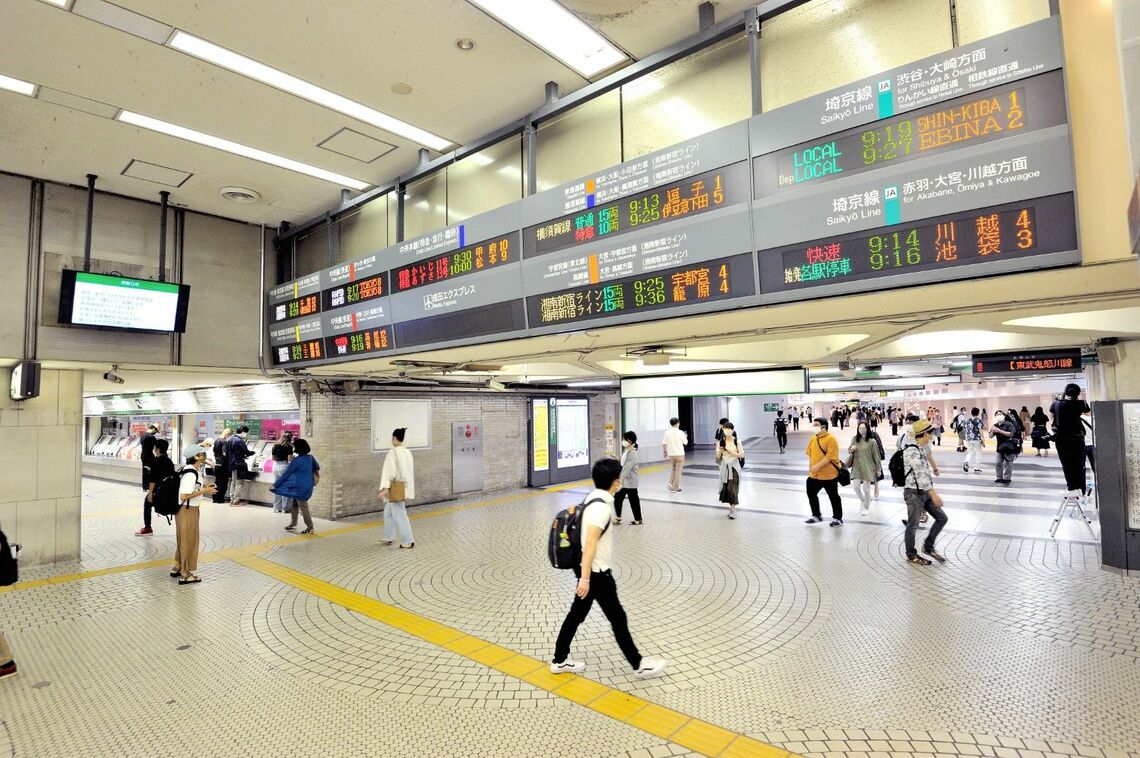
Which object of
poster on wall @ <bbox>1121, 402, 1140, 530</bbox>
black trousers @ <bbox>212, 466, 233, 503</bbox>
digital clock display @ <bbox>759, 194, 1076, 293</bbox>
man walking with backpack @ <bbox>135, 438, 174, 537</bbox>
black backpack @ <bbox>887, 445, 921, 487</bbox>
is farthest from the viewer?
black trousers @ <bbox>212, 466, 233, 503</bbox>

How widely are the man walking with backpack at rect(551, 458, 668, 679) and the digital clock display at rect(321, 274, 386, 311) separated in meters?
3.98

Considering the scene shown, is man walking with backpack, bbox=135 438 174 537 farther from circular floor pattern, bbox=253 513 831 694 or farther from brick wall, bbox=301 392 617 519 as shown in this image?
brick wall, bbox=301 392 617 519

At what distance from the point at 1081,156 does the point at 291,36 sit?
5.42 meters

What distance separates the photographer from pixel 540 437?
47.8 ft

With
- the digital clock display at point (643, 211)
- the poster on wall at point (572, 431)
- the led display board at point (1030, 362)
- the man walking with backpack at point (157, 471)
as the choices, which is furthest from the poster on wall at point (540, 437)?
the digital clock display at point (643, 211)

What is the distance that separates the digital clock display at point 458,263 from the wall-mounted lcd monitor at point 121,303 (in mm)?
3394

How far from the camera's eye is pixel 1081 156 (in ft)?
9.08

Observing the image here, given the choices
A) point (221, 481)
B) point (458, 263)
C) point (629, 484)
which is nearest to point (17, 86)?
point (458, 263)

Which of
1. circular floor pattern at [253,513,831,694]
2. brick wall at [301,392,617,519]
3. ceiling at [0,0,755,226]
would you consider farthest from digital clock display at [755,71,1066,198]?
brick wall at [301,392,617,519]

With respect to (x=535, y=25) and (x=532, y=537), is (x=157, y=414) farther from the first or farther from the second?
(x=535, y=25)

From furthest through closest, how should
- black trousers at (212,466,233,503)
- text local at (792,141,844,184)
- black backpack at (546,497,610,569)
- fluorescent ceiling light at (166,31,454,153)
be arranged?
black trousers at (212,466,233,503) → fluorescent ceiling light at (166,31,454,153) → black backpack at (546,497,610,569) → text local at (792,141,844,184)

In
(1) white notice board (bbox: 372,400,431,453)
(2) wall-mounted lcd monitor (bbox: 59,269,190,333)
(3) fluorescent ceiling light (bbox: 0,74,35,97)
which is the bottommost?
(1) white notice board (bbox: 372,400,431,453)

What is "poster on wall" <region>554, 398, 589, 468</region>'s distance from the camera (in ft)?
49.5

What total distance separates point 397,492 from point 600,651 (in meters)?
4.68
